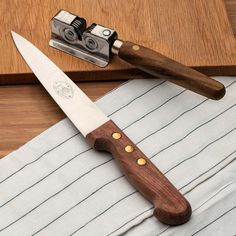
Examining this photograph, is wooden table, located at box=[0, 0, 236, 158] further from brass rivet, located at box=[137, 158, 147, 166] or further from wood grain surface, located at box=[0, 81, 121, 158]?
brass rivet, located at box=[137, 158, 147, 166]

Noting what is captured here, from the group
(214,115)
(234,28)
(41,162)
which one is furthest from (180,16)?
(41,162)

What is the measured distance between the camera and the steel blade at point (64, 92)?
0.79 meters

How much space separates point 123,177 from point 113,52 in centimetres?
20

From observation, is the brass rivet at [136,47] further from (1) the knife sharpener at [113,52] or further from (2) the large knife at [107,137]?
(2) the large knife at [107,137]

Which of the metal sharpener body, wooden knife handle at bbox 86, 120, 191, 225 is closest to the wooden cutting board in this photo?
the metal sharpener body

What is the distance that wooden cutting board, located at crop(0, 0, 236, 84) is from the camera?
0.87m

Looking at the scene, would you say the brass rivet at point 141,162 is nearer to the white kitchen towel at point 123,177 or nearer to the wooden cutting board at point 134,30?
the white kitchen towel at point 123,177

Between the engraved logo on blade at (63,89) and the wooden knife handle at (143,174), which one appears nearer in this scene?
the wooden knife handle at (143,174)

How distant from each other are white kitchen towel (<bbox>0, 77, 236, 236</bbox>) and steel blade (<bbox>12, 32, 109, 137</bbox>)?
0.03 metres


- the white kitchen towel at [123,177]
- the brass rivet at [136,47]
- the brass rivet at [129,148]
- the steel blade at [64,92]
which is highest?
the brass rivet at [136,47]

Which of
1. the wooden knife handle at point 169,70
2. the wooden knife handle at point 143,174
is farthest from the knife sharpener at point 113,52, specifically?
the wooden knife handle at point 143,174

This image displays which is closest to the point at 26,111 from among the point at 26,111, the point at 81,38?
the point at 26,111

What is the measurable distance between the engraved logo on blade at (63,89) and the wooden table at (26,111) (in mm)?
35

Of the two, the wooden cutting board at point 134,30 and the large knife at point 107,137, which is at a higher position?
the wooden cutting board at point 134,30
